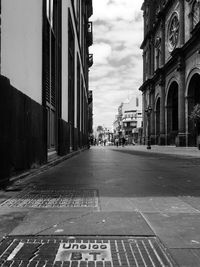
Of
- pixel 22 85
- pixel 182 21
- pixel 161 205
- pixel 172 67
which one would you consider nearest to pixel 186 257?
pixel 161 205

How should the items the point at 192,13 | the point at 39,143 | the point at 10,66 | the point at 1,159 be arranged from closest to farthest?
the point at 1,159 < the point at 10,66 < the point at 39,143 < the point at 192,13

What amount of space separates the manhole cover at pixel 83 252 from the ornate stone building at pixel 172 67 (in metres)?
37.2

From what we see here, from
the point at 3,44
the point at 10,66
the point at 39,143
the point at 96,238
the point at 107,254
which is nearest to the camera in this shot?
the point at 107,254

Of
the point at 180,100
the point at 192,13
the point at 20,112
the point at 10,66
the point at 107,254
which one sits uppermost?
the point at 192,13

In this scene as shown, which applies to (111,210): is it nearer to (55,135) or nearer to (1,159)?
(1,159)

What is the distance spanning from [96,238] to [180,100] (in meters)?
44.1

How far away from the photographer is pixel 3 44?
7.35 meters

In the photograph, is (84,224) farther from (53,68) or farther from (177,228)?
(53,68)

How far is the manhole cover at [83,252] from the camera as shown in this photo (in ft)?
10.3

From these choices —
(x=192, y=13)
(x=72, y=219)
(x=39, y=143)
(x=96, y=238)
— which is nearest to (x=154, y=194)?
(x=72, y=219)

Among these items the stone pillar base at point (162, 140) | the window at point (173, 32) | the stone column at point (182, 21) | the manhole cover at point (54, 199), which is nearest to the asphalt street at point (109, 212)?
the manhole cover at point (54, 199)

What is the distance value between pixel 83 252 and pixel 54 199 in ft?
9.50

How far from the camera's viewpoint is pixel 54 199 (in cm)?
619

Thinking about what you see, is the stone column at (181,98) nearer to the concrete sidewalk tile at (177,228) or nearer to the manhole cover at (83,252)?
the concrete sidewalk tile at (177,228)
